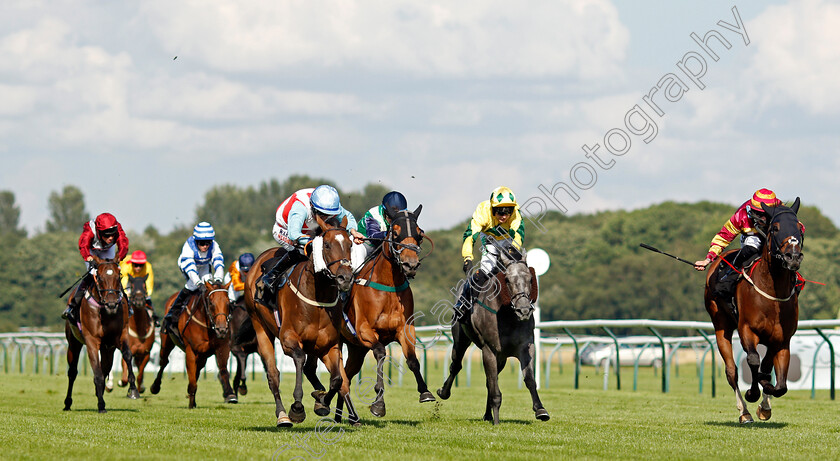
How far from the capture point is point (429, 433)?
32.3ft

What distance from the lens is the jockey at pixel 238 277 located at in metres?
16.4

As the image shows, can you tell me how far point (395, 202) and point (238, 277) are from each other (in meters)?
5.69

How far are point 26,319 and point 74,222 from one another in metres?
49.5

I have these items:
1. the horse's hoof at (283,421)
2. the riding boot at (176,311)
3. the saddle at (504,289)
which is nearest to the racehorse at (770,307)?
the saddle at (504,289)

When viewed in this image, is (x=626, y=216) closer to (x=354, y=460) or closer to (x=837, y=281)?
(x=837, y=281)

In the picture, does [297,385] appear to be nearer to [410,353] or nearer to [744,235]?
[410,353]

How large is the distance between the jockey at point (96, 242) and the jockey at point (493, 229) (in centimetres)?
496

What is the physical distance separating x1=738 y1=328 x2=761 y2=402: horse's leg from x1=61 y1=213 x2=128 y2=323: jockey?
24.4 ft

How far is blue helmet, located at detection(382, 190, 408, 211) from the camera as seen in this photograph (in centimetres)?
1141

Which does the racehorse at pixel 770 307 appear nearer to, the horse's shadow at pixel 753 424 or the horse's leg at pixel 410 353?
the horse's shadow at pixel 753 424

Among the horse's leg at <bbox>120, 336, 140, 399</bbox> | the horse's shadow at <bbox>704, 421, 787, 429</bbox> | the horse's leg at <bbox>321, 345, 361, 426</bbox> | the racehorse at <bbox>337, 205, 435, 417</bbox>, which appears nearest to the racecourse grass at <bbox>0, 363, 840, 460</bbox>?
the horse's shadow at <bbox>704, 421, 787, 429</bbox>

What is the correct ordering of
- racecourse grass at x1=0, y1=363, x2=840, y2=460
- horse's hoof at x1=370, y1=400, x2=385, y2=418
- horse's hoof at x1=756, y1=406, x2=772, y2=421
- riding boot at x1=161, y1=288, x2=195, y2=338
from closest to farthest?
racecourse grass at x1=0, y1=363, x2=840, y2=460, horse's hoof at x1=370, y1=400, x2=385, y2=418, horse's hoof at x1=756, y1=406, x2=772, y2=421, riding boot at x1=161, y1=288, x2=195, y2=338

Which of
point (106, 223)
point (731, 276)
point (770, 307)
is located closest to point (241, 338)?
point (106, 223)

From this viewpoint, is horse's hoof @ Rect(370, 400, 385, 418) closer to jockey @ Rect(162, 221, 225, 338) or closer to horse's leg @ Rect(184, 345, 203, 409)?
jockey @ Rect(162, 221, 225, 338)
